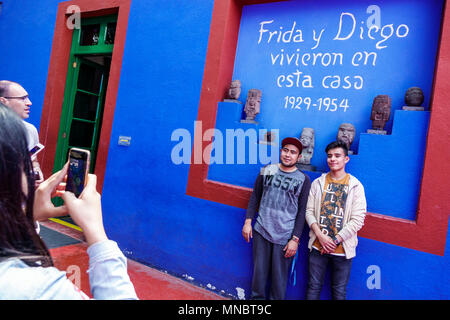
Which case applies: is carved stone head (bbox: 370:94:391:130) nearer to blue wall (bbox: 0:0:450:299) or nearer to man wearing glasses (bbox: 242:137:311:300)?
man wearing glasses (bbox: 242:137:311:300)

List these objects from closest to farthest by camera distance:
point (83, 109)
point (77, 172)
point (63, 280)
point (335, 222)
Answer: point (63, 280), point (77, 172), point (335, 222), point (83, 109)

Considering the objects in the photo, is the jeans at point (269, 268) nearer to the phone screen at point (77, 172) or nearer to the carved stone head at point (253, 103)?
Answer: the carved stone head at point (253, 103)

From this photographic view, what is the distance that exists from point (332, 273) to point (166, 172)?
218cm

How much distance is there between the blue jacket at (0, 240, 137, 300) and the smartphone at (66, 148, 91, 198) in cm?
35

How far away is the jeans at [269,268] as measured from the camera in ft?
8.67

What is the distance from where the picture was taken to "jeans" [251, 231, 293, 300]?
264cm

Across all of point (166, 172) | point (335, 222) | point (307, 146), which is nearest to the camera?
point (335, 222)

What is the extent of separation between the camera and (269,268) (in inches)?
109

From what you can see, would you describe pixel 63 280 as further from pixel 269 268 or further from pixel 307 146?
pixel 307 146

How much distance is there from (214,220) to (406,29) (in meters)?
2.76

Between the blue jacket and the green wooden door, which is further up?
the green wooden door

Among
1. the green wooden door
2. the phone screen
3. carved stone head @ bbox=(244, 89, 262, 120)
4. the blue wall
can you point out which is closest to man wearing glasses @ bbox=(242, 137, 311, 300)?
the blue wall

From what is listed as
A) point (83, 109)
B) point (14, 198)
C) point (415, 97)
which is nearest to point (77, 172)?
point (14, 198)
